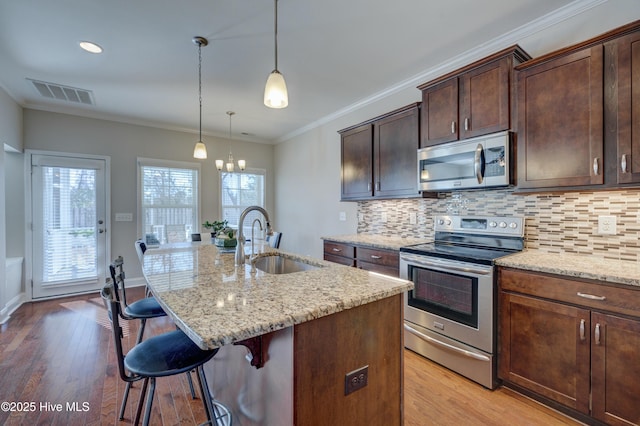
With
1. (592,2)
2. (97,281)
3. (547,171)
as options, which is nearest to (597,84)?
(547,171)

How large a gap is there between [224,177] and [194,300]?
188 inches

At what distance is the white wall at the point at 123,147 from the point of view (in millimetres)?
4078

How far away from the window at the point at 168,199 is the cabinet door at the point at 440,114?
13.4 feet

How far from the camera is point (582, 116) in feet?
5.92

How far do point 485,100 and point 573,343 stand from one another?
1755 mm

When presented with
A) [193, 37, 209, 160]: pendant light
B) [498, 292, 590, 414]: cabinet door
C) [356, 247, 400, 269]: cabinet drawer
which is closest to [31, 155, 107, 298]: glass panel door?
[193, 37, 209, 160]: pendant light

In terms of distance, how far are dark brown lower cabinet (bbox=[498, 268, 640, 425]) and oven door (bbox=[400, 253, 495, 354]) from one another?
0.10 meters

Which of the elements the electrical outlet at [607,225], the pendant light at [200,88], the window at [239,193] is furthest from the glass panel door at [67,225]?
the electrical outlet at [607,225]

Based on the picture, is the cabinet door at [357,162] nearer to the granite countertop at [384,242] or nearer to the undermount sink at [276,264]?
the granite countertop at [384,242]

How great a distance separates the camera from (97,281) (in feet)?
14.5

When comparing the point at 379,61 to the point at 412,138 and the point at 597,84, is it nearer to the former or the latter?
the point at 412,138

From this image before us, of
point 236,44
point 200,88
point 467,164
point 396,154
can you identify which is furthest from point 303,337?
point 200,88

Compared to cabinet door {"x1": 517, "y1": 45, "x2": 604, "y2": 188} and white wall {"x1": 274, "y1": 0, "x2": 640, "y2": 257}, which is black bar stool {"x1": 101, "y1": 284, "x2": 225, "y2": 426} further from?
white wall {"x1": 274, "y1": 0, "x2": 640, "y2": 257}

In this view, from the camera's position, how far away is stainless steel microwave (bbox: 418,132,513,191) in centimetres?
215
